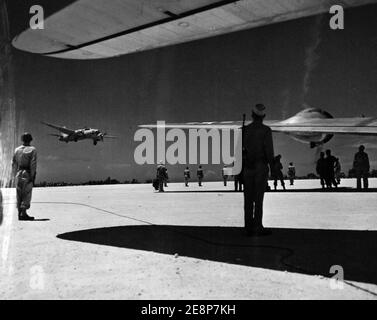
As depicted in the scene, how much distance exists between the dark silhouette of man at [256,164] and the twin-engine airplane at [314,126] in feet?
21.6

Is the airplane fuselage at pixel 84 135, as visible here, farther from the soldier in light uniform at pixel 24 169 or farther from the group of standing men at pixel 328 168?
the soldier in light uniform at pixel 24 169

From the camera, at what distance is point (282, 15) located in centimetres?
513

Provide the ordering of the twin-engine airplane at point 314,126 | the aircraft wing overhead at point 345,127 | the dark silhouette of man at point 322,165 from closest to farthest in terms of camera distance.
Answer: the aircraft wing overhead at point 345,127, the twin-engine airplane at point 314,126, the dark silhouette of man at point 322,165

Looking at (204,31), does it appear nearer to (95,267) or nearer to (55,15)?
(55,15)

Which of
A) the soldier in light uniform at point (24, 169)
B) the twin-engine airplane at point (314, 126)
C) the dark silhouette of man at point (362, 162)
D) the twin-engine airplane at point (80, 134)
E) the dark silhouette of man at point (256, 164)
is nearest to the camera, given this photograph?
the dark silhouette of man at point (256, 164)

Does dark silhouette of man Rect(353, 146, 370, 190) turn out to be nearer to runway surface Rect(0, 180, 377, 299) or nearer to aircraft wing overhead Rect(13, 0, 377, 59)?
runway surface Rect(0, 180, 377, 299)

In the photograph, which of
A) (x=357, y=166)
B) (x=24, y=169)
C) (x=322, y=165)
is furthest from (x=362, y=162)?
(x=24, y=169)

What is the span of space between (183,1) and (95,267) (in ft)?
11.1

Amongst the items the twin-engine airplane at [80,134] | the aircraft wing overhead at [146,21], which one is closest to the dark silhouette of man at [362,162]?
the aircraft wing overhead at [146,21]

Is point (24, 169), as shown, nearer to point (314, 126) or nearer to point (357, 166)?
point (314, 126)

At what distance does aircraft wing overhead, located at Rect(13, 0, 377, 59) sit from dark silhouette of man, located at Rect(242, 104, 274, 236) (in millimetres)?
1399

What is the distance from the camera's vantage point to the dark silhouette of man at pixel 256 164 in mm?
5375

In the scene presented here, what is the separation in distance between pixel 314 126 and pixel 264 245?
9947mm

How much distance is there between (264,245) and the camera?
4535 millimetres
